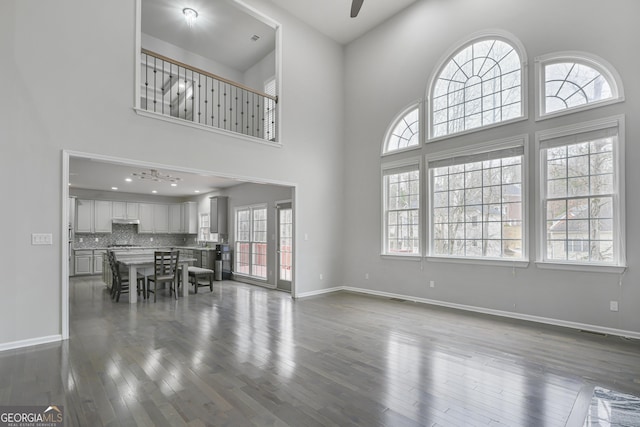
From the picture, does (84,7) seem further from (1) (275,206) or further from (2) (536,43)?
(2) (536,43)

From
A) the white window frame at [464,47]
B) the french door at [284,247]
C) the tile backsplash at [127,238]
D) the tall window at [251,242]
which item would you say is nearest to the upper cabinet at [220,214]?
the tall window at [251,242]

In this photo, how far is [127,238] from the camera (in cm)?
1106

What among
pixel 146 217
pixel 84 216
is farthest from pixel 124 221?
pixel 84 216

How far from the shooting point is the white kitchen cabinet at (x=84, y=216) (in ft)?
32.4

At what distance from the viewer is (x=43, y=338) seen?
3689mm

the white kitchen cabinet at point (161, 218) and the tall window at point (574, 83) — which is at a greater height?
the tall window at point (574, 83)

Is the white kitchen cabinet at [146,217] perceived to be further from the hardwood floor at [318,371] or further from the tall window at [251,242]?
the hardwood floor at [318,371]

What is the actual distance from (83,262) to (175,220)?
10.1 ft

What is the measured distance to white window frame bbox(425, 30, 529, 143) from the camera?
187 inches

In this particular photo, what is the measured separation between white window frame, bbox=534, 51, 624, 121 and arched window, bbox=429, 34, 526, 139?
0.65 feet

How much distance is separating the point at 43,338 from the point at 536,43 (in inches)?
300

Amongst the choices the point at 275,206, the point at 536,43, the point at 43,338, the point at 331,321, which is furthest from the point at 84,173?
the point at 536,43

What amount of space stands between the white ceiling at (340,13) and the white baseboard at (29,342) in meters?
6.50

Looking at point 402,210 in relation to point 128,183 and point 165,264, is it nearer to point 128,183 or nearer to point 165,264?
point 165,264
